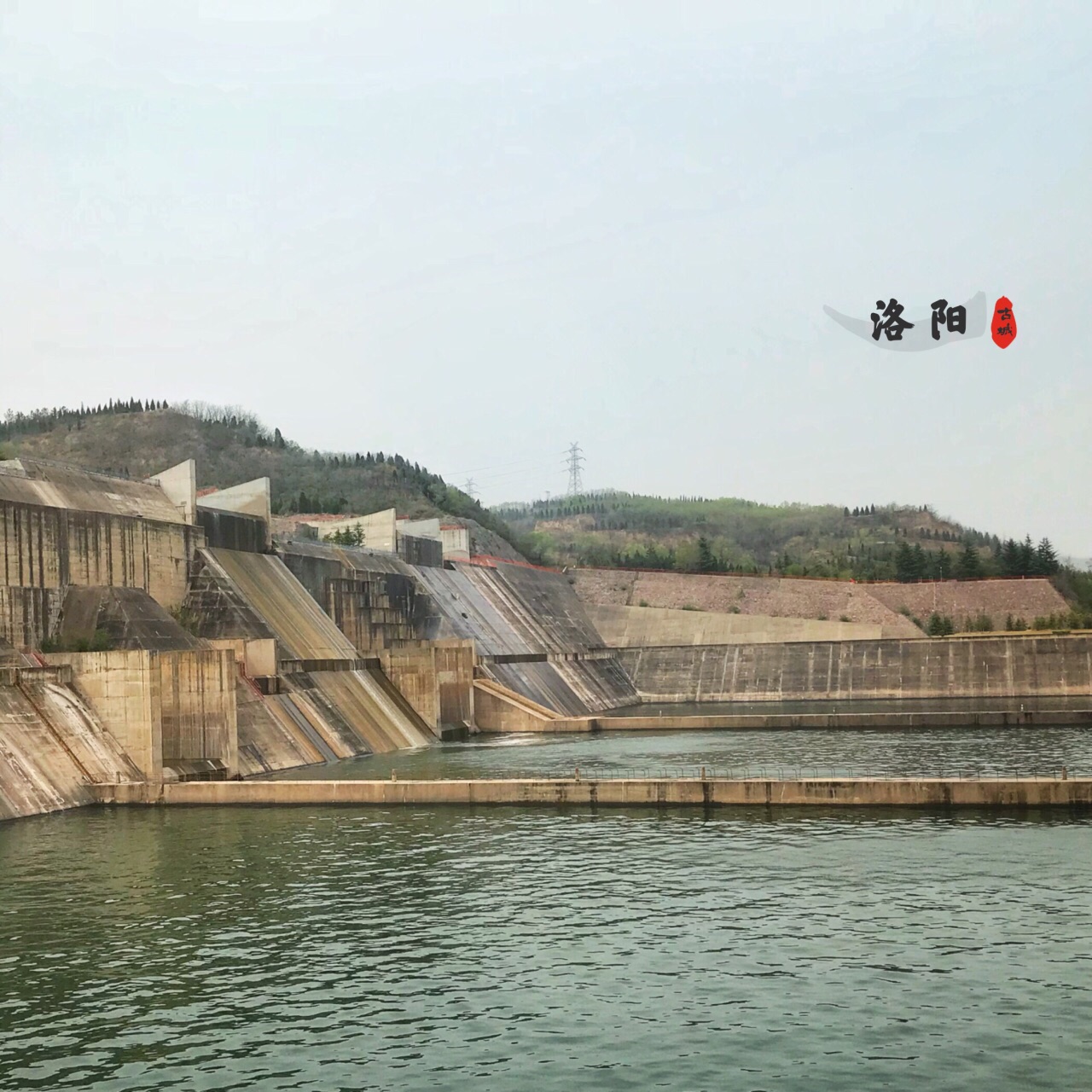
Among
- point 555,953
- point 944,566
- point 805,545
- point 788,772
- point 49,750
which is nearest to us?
point 555,953

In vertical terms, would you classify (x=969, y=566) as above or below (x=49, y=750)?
above

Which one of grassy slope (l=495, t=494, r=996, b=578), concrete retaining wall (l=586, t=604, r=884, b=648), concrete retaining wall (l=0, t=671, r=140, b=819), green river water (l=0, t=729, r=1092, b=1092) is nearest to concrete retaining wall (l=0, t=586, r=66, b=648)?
concrete retaining wall (l=0, t=671, r=140, b=819)

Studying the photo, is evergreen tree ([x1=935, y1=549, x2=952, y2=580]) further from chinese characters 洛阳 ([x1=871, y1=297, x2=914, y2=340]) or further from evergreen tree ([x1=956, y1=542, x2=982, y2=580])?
chinese characters 洛阳 ([x1=871, y1=297, x2=914, y2=340])

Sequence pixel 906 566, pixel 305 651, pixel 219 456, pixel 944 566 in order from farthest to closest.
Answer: pixel 219 456 → pixel 944 566 → pixel 906 566 → pixel 305 651

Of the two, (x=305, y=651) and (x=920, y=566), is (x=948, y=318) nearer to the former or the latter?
(x=305, y=651)

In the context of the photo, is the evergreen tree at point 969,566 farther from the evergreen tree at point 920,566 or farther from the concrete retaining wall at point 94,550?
the concrete retaining wall at point 94,550

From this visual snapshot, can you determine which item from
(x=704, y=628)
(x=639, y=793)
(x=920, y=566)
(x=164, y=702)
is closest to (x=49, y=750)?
(x=164, y=702)

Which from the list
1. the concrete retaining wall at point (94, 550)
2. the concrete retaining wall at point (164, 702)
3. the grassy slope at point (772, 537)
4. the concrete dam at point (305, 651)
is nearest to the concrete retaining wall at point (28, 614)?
the concrete dam at point (305, 651)
